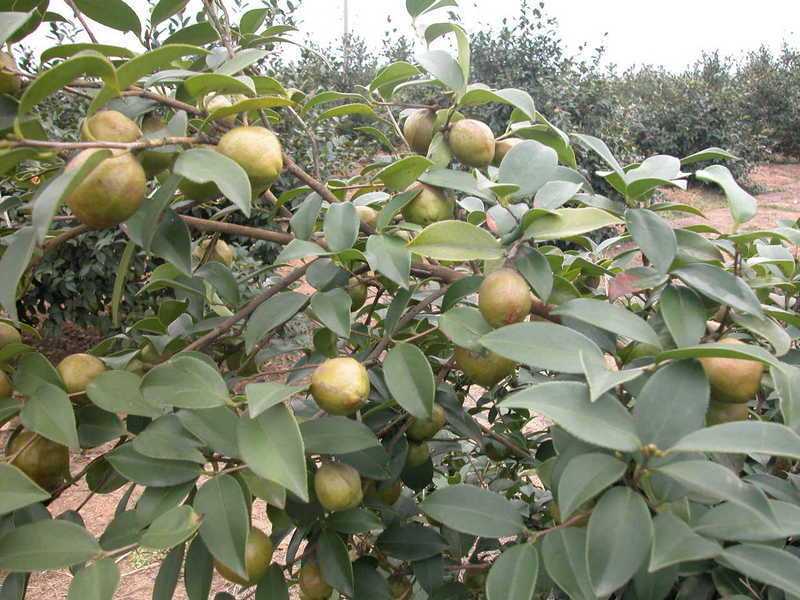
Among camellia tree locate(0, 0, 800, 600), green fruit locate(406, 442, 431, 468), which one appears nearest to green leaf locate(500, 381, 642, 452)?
camellia tree locate(0, 0, 800, 600)

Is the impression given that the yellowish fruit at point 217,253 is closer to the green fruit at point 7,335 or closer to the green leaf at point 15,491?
the green fruit at point 7,335

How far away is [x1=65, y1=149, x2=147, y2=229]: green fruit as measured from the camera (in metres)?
0.48

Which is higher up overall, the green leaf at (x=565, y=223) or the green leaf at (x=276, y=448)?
the green leaf at (x=565, y=223)

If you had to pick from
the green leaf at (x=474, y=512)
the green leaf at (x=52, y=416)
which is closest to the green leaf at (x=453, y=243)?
the green leaf at (x=474, y=512)

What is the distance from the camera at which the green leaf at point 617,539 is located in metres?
0.43

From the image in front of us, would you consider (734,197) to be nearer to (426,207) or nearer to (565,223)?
(565,223)

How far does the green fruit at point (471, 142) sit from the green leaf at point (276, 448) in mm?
359

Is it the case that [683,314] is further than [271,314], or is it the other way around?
[271,314]

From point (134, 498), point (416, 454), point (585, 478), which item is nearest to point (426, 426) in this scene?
point (416, 454)

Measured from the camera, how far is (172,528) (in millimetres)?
502

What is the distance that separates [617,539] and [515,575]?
105 millimetres

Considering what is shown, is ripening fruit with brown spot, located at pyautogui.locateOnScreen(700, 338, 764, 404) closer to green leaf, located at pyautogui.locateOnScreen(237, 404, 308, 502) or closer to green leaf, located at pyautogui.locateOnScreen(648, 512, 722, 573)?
green leaf, located at pyautogui.locateOnScreen(648, 512, 722, 573)

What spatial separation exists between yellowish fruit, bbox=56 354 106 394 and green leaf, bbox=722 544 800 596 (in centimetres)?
55

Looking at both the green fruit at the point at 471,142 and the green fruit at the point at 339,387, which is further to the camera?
the green fruit at the point at 471,142
